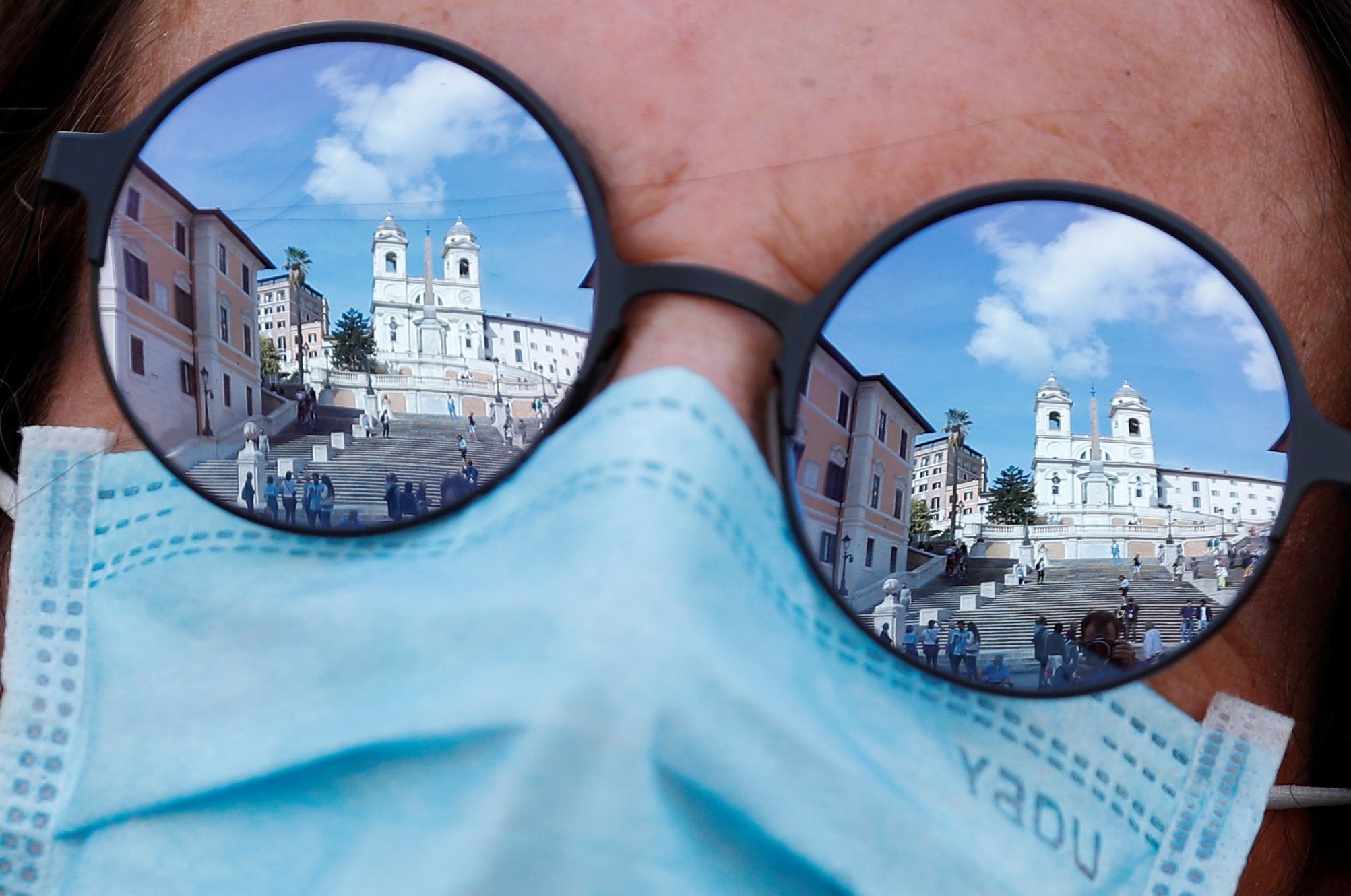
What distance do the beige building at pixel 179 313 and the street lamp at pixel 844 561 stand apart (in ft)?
2.62

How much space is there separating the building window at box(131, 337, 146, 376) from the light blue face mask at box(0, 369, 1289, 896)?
0.45 ft

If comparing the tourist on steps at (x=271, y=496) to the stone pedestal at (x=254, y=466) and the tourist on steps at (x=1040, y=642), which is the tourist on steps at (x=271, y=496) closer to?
the stone pedestal at (x=254, y=466)

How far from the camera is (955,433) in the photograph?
135 centimetres

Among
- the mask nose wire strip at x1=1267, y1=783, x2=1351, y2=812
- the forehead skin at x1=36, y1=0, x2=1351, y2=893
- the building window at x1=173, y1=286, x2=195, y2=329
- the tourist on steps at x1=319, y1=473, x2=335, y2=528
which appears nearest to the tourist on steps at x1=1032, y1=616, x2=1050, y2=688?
the forehead skin at x1=36, y1=0, x2=1351, y2=893

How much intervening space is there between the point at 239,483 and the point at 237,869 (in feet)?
1.62

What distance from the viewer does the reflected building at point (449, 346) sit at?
1297 mm

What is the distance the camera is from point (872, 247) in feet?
4.18

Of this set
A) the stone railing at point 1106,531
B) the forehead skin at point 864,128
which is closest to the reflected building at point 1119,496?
the stone railing at point 1106,531

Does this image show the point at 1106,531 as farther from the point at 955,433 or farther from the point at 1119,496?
the point at 955,433

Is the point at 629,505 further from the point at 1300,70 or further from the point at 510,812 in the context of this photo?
the point at 1300,70

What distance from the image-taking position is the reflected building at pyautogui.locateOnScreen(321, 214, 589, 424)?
51.1 inches

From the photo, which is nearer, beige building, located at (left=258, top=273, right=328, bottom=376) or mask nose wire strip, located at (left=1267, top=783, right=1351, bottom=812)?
beige building, located at (left=258, top=273, right=328, bottom=376)

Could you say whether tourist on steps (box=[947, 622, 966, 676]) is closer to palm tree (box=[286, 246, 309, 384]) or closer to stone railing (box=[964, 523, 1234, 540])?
stone railing (box=[964, 523, 1234, 540])

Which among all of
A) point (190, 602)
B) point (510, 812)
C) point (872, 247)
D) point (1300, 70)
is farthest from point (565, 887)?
point (1300, 70)
